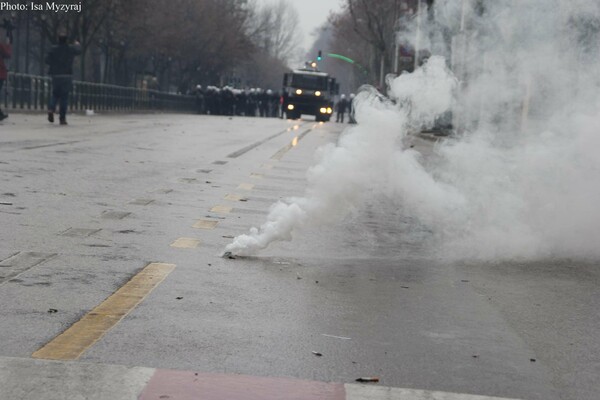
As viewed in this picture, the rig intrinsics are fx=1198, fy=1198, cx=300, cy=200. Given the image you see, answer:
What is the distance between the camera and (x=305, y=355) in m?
5.76

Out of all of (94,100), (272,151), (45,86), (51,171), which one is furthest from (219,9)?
(51,171)

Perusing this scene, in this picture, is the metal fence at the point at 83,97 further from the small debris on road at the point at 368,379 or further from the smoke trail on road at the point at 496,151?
the small debris on road at the point at 368,379

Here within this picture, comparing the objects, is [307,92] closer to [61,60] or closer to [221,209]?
[61,60]

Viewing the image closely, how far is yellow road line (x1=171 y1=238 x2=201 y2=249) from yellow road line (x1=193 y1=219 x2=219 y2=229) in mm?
919

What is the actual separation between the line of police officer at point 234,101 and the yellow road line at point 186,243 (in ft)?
243

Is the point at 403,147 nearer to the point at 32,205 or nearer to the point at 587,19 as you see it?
the point at 587,19

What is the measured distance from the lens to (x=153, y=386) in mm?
4988

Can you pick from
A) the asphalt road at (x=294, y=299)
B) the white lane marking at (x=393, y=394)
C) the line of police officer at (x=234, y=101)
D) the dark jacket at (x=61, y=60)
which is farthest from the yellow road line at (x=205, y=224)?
the line of police officer at (x=234, y=101)

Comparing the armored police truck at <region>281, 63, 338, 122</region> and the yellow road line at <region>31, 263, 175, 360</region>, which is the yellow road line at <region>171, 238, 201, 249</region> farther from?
the armored police truck at <region>281, 63, 338, 122</region>

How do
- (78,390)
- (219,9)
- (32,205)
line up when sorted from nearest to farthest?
(78,390) → (32,205) → (219,9)

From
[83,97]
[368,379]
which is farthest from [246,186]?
[83,97]

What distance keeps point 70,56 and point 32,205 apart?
19.9 meters

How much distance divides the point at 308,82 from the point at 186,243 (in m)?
63.7

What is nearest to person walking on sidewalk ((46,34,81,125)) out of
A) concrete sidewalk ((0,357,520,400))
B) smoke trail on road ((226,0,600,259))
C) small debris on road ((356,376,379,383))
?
smoke trail on road ((226,0,600,259))
